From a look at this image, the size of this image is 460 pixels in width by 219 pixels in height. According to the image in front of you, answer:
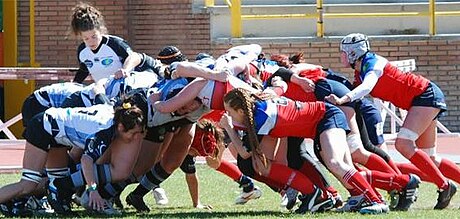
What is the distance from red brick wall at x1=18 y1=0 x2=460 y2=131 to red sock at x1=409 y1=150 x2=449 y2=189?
27.7ft

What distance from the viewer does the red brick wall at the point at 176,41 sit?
1825cm

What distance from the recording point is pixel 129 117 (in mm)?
8641

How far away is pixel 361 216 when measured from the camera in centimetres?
857

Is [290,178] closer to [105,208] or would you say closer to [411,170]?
[105,208]

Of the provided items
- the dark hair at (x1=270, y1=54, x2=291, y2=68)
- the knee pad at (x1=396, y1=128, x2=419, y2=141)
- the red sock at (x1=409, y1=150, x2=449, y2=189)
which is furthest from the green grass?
the dark hair at (x1=270, y1=54, x2=291, y2=68)

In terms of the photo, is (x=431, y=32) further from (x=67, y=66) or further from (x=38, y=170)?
(x=38, y=170)

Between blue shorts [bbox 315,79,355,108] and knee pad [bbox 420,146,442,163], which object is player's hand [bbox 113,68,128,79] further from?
knee pad [bbox 420,146,442,163]

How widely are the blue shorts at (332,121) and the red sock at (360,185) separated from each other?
1.37 ft

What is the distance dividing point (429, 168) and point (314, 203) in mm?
1244

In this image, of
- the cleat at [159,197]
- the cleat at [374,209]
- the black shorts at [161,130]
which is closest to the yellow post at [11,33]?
the cleat at [159,197]

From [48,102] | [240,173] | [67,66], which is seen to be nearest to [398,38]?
[67,66]

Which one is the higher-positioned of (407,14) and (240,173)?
(407,14)

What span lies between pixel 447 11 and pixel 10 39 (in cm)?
724

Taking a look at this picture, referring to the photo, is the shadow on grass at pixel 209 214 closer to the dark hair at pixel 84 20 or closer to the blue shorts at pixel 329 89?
the blue shorts at pixel 329 89
